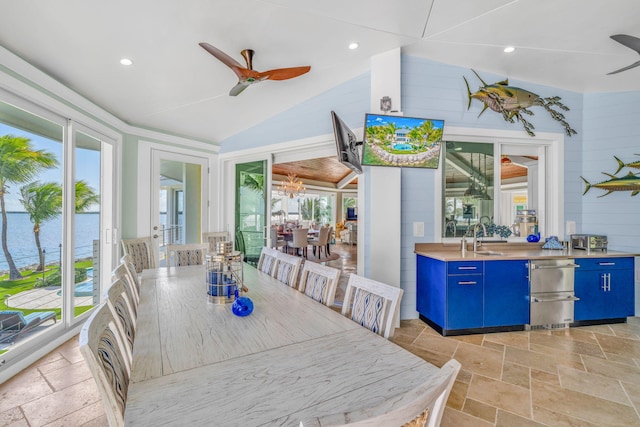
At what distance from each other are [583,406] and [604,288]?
199cm

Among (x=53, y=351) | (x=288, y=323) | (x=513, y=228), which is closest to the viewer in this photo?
(x=288, y=323)

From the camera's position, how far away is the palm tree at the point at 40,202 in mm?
2521

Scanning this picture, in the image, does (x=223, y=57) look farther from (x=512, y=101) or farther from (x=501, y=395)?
(x=512, y=101)

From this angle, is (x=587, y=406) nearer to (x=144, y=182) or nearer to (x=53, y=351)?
(x=53, y=351)

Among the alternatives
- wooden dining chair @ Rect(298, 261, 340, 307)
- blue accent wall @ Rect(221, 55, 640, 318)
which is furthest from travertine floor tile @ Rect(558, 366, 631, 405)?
wooden dining chair @ Rect(298, 261, 340, 307)

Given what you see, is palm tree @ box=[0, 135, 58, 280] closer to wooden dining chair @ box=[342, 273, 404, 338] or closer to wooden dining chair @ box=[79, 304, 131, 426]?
wooden dining chair @ box=[79, 304, 131, 426]

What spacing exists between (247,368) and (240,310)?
1.66 feet

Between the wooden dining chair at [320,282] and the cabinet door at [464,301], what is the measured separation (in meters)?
1.63

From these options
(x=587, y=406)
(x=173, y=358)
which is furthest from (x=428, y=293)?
(x=173, y=358)

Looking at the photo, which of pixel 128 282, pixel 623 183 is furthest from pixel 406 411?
pixel 623 183

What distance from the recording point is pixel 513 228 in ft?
12.3

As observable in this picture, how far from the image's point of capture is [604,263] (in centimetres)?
319

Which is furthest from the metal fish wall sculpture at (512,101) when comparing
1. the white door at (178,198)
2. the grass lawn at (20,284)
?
the grass lawn at (20,284)

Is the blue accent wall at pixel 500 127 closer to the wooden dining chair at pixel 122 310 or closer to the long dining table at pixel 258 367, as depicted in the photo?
the long dining table at pixel 258 367
